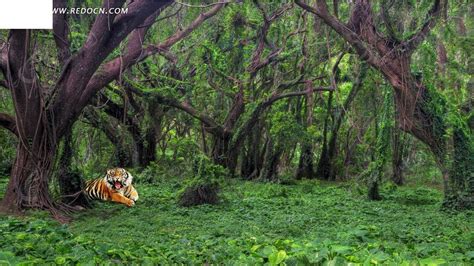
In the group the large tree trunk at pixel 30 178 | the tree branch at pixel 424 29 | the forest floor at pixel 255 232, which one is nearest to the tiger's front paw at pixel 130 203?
the forest floor at pixel 255 232

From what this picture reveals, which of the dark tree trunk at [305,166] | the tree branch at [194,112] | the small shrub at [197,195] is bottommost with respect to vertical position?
the small shrub at [197,195]

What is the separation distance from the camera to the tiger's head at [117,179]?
11.1 metres

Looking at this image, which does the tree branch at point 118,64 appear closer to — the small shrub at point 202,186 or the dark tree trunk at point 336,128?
the small shrub at point 202,186

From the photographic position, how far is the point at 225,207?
1043cm

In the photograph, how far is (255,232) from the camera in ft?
24.7

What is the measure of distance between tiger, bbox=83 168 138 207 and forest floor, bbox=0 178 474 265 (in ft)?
0.83

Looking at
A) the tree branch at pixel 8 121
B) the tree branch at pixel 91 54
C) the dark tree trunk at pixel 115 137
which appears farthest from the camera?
the dark tree trunk at pixel 115 137

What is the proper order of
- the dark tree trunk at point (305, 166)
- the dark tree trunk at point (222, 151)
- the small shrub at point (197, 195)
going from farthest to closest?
the dark tree trunk at point (305, 166), the dark tree trunk at point (222, 151), the small shrub at point (197, 195)

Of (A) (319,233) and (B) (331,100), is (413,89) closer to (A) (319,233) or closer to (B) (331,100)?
(A) (319,233)

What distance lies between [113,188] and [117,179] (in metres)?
0.21

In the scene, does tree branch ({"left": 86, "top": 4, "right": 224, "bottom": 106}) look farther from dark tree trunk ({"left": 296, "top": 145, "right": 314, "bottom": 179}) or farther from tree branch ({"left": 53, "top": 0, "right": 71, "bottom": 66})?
dark tree trunk ({"left": 296, "top": 145, "right": 314, "bottom": 179})

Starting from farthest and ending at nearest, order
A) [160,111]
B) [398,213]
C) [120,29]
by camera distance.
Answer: [160,111] → [398,213] → [120,29]

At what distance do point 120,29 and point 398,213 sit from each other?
607cm

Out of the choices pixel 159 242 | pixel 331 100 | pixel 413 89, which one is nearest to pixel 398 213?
pixel 413 89
